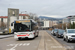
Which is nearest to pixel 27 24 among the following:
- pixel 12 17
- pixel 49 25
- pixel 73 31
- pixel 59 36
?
pixel 73 31

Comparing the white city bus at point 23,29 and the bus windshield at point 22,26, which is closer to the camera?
the white city bus at point 23,29

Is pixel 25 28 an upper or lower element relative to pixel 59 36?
upper

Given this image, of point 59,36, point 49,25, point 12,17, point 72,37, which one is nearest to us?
point 72,37

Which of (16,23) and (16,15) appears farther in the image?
(16,15)

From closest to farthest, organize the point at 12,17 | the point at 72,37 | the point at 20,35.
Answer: the point at 72,37 → the point at 20,35 → the point at 12,17

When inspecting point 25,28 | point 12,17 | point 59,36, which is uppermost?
point 12,17

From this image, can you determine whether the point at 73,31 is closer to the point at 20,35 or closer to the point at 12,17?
the point at 20,35

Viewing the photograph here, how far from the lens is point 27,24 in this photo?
722 inches

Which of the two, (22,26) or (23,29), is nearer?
(23,29)

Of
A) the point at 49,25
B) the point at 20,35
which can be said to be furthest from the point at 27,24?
the point at 49,25

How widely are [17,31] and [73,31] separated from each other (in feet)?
25.0

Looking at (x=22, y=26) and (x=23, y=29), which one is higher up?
(x=22, y=26)

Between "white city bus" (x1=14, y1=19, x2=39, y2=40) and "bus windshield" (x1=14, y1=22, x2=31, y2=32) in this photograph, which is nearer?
"white city bus" (x1=14, y1=19, x2=39, y2=40)

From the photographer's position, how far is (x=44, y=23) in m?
186
